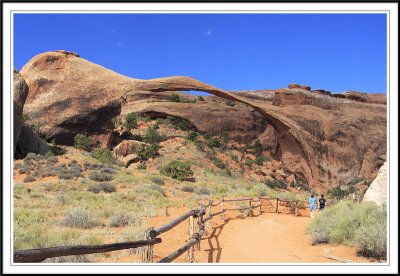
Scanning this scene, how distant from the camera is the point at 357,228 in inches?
300

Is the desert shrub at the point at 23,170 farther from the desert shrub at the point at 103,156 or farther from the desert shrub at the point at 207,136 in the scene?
the desert shrub at the point at 207,136

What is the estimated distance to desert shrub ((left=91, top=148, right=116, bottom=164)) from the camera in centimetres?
2531

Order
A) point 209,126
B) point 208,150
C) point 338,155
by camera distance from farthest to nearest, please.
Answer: point 209,126
point 208,150
point 338,155

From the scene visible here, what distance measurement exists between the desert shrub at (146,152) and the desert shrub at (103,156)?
108 inches

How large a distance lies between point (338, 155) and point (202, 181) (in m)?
10.1

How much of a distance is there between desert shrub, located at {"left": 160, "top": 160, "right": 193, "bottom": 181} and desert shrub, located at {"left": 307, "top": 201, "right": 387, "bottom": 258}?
15588 mm

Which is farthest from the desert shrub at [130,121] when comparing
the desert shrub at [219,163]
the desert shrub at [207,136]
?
the desert shrub at [219,163]

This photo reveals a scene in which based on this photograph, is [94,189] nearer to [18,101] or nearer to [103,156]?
[18,101]

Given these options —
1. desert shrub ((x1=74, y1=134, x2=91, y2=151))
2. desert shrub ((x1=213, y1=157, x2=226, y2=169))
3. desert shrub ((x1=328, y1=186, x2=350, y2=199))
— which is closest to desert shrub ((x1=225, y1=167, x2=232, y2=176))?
desert shrub ((x1=213, y1=157, x2=226, y2=169))

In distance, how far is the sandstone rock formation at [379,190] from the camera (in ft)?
27.3

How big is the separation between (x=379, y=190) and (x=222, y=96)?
19616mm

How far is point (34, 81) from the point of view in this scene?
1000 inches

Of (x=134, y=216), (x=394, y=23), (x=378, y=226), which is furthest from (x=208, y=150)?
(x=394, y=23)

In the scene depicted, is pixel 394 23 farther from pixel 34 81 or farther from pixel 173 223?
pixel 34 81
